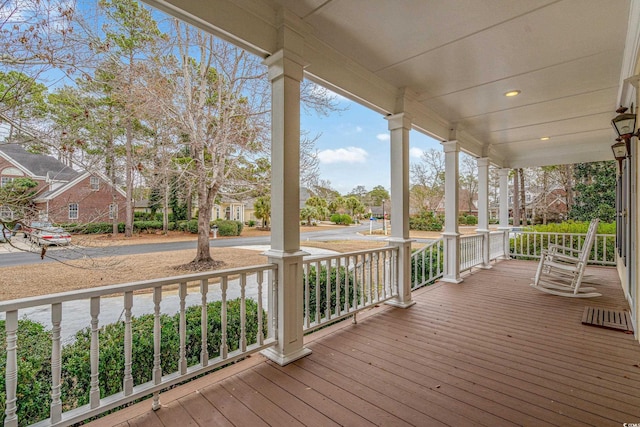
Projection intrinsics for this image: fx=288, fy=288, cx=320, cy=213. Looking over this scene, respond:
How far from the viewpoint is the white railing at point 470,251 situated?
18.3 ft

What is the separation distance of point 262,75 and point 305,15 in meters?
4.50

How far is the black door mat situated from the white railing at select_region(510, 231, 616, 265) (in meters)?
2.90

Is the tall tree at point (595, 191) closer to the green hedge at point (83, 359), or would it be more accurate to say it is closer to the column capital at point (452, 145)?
the column capital at point (452, 145)

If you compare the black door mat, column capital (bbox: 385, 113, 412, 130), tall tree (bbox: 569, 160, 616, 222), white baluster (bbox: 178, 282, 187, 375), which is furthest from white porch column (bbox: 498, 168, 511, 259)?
white baluster (bbox: 178, 282, 187, 375)

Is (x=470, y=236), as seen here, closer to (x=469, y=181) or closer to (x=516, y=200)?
(x=469, y=181)

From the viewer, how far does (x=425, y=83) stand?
3.43m

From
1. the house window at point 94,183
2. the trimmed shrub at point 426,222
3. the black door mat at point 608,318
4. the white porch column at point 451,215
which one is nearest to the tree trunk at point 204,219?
the house window at point 94,183

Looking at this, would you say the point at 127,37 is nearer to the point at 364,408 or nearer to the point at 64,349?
the point at 64,349

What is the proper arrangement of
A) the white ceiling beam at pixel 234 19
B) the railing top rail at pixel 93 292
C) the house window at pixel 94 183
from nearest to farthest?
the railing top rail at pixel 93 292
the white ceiling beam at pixel 234 19
the house window at pixel 94 183

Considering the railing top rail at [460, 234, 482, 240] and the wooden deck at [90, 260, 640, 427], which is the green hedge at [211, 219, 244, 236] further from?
the wooden deck at [90, 260, 640, 427]

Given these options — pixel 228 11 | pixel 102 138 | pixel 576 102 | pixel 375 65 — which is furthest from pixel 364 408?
pixel 576 102

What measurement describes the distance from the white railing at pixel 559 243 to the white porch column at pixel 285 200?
20.3ft

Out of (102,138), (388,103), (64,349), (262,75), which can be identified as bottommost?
(64,349)

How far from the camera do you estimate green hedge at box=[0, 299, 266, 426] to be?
1.71 metres
